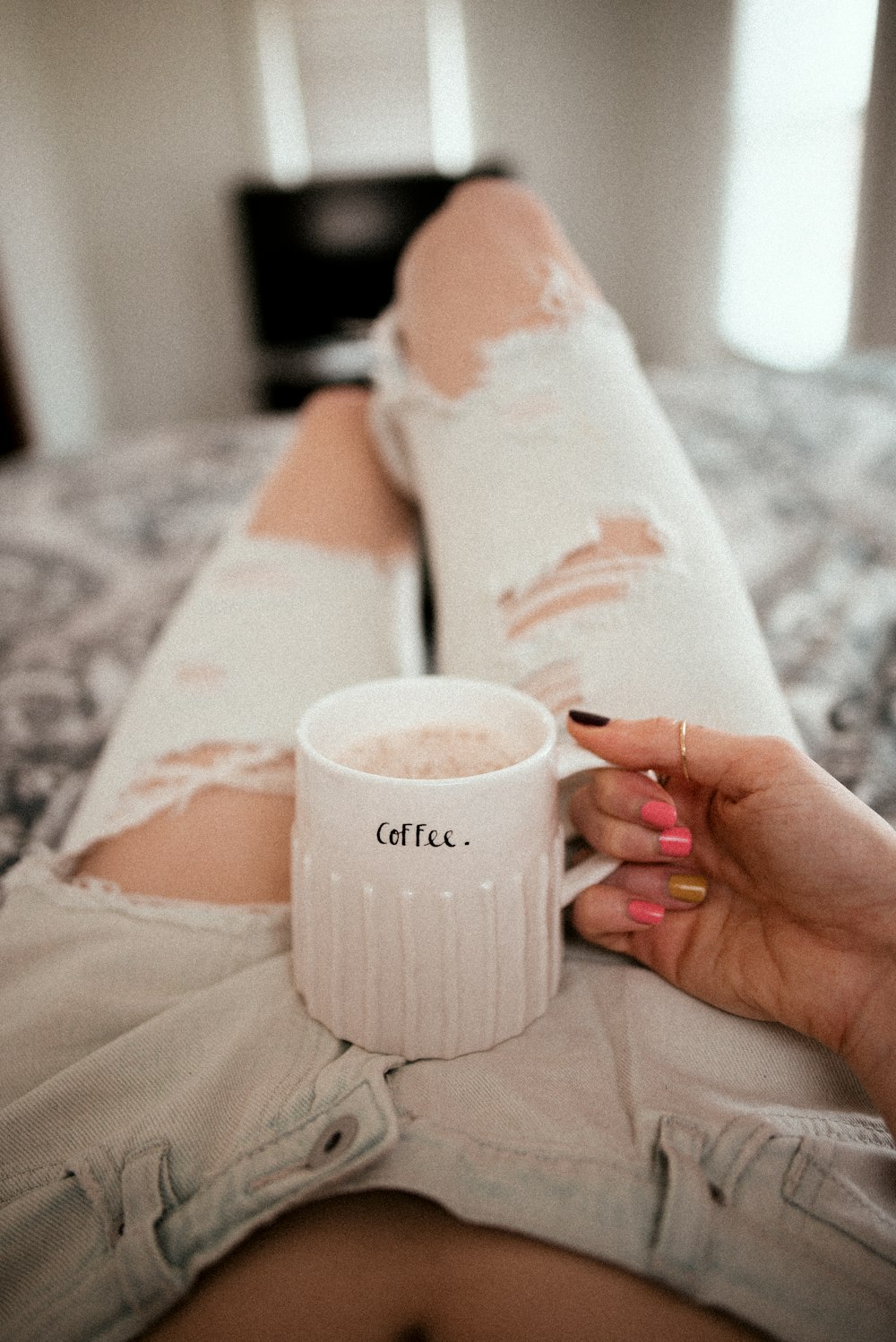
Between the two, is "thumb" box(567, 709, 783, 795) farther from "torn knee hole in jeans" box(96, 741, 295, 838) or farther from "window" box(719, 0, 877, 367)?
"window" box(719, 0, 877, 367)

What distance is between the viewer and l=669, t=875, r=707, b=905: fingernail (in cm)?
43

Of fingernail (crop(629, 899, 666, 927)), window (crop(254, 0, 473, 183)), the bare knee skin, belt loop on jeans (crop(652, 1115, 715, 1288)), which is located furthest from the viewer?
window (crop(254, 0, 473, 183))

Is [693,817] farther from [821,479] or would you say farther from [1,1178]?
[821,479]

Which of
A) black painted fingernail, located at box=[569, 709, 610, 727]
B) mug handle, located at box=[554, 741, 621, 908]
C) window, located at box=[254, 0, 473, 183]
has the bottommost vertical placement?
mug handle, located at box=[554, 741, 621, 908]

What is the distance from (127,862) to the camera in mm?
505

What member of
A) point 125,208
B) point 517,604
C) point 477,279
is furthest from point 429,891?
point 125,208

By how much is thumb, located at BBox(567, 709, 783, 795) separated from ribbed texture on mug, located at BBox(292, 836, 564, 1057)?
6 cm

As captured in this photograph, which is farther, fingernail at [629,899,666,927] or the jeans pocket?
fingernail at [629,899,666,927]

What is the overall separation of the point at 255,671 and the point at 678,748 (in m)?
0.37

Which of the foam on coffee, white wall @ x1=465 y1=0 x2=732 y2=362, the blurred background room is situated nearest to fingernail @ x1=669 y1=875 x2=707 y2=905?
the foam on coffee

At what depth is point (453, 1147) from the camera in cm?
34

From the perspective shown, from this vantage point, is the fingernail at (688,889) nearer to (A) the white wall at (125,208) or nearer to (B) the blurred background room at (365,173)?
(B) the blurred background room at (365,173)

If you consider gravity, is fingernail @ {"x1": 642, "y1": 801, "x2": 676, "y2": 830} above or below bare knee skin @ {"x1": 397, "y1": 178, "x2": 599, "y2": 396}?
below

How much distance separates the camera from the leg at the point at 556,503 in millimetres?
484
